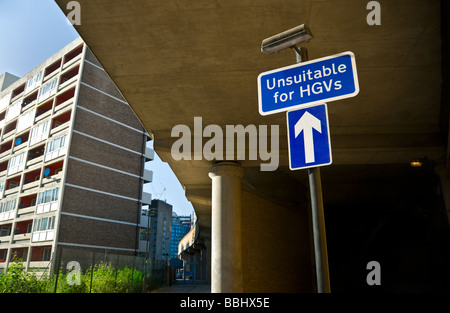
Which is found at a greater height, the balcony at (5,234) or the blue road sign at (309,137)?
the balcony at (5,234)

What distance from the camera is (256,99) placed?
10.3m

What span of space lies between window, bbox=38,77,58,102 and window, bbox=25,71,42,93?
2392mm

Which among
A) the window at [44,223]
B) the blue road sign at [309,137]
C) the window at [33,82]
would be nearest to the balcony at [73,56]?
the window at [33,82]

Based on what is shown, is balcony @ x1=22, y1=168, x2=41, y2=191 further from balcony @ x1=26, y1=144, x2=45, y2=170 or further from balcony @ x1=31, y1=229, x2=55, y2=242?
balcony @ x1=31, y1=229, x2=55, y2=242

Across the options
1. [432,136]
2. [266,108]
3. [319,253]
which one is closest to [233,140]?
[432,136]

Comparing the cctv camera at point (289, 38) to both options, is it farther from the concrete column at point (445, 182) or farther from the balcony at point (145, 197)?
the balcony at point (145, 197)

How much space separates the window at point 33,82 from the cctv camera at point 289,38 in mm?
50672

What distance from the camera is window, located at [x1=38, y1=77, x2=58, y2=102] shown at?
43.2m

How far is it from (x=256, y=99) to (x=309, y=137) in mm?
7082

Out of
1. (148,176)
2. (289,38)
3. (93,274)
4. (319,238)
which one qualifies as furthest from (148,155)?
(319,238)

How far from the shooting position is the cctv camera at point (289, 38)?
3.81m

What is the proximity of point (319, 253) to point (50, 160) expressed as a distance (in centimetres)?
4142

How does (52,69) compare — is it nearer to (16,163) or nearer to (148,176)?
(16,163)
